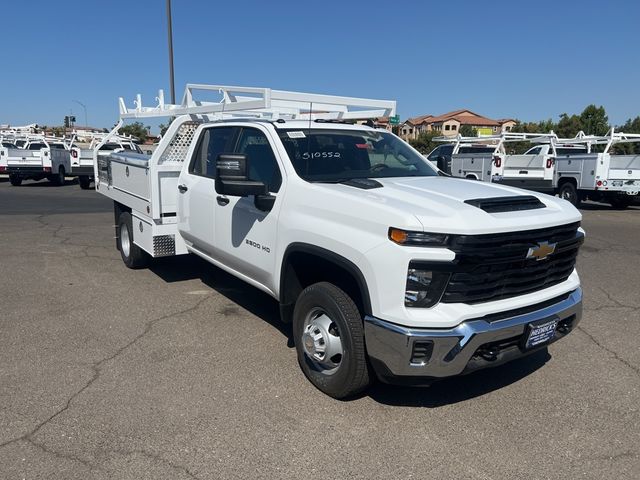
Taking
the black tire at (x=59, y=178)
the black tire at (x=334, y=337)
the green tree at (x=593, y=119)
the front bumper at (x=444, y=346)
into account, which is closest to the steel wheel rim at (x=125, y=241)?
the black tire at (x=334, y=337)

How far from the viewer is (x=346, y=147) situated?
4652mm

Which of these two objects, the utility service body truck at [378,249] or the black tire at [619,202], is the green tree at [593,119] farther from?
the utility service body truck at [378,249]

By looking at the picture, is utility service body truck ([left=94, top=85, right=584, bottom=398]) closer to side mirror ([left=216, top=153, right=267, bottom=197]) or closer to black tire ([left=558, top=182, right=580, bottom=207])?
side mirror ([left=216, top=153, right=267, bottom=197])

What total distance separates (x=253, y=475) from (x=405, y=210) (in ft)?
5.62

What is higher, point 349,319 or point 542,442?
point 349,319

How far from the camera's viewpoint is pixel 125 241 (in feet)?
24.1

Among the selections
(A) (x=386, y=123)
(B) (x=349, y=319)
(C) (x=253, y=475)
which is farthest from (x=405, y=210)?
(A) (x=386, y=123)

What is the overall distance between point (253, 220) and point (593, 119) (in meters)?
57.4

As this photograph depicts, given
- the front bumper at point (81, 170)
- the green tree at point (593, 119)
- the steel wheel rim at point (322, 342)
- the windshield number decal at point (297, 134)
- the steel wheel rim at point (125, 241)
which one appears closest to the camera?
the steel wheel rim at point (322, 342)

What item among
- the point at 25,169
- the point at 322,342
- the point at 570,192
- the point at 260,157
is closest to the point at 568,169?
the point at 570,192

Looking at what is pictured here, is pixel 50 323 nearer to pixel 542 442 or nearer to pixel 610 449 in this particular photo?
pixel 542 442

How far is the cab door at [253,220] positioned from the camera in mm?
4199

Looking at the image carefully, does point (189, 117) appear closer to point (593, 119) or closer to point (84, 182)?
point (84, 182)

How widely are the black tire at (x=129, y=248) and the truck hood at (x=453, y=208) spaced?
4095 mm
